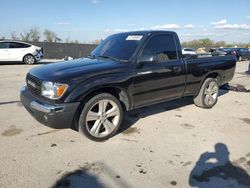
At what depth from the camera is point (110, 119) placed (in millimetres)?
4781

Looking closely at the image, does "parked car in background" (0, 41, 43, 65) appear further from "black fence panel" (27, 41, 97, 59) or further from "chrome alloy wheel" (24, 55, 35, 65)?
"black fence panel" (27, 41, 97, 59)

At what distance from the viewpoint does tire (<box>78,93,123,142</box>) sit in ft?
14.3

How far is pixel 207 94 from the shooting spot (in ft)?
22.1

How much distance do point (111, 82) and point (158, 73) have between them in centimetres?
112

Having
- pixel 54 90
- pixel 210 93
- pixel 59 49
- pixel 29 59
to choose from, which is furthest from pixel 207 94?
pixel 59 49

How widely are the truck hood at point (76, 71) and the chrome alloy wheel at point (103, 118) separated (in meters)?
0.51

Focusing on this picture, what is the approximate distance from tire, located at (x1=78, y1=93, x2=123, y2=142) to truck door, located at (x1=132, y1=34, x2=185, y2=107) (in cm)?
48

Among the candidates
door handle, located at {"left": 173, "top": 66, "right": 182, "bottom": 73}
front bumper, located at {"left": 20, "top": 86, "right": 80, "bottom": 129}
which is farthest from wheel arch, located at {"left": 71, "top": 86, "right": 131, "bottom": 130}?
door handle, located at {"left": 173, "top": 66, "right": 182, "bottom": 73}

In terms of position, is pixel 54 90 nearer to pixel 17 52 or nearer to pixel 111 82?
pixel 111 82

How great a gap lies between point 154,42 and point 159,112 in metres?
1.73

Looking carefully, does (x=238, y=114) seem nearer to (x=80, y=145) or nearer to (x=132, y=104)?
(x=132, y=104)

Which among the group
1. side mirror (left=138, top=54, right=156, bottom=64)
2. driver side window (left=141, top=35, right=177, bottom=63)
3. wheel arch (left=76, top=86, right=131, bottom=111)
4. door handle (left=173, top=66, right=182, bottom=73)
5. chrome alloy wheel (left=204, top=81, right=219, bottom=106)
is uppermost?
driver side window (left=141, top=35, right=177, bottom=63)

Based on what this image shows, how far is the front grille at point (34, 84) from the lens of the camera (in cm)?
438

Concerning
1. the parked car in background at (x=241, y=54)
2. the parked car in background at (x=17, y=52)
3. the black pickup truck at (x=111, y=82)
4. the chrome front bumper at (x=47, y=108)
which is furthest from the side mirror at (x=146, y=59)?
the parked car in background at (x=241, y=54)
